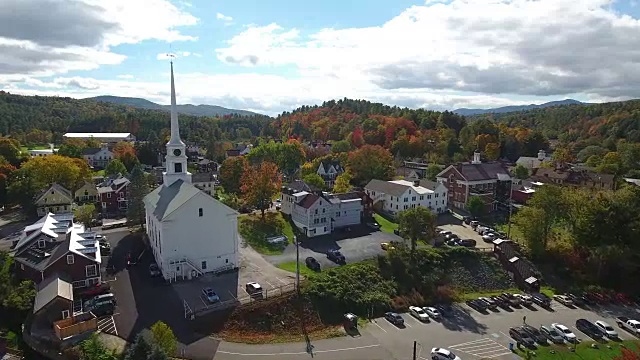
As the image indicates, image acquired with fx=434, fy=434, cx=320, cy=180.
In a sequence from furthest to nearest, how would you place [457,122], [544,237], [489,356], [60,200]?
1. [457,122]
2. [60,200]
3. [544,237]
4. [489,356]

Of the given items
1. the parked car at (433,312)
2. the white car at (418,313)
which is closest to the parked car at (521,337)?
the parked car at (433,312)

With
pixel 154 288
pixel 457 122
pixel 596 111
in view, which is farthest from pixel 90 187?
pixel 596 111

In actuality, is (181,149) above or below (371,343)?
above

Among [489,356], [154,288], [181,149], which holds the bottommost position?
[489,356]

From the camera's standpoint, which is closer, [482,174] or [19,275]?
[19,275]

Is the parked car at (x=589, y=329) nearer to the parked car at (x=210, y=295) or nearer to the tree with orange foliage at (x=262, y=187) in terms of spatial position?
the parked car at (x=210, y=295)

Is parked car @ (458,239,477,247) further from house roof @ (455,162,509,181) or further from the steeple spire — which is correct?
the steeple spire

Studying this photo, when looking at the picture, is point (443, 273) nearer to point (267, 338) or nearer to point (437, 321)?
point (437, 321)
